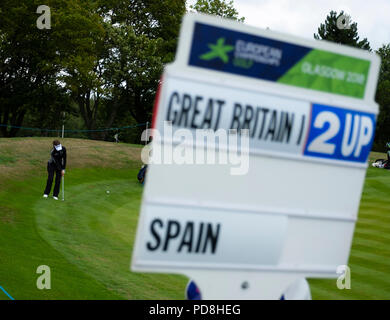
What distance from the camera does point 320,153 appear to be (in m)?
4.73

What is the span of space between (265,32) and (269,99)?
1.66 ft

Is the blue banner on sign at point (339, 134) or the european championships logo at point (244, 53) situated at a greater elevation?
the european championships logo at point (244, 53)

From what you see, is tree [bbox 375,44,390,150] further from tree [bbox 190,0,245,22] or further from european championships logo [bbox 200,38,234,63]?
european championships logo [bbox 200,38,234,63]

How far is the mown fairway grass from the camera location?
11148mm

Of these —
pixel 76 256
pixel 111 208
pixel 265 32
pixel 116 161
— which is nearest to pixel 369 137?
pixel 265 32

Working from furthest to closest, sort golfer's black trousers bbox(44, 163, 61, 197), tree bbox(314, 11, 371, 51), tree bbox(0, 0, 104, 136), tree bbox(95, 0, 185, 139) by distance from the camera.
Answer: tree bbox(314, 11, 371, 51) < tree bbox(95, 0, 185, 139) < tree bbox(0, 0, 104, 136) < golfer's black trousers bbox(44, 163, 61, 197)

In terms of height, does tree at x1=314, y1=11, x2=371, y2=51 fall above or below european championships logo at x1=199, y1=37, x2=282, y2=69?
above

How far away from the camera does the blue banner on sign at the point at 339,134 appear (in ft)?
15.4

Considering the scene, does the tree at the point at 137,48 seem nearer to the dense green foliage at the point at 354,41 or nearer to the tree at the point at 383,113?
the dense green foliage at the point at 354,41

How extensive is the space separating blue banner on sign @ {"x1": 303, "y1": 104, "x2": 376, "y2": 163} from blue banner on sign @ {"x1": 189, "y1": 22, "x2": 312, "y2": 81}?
0.45 metres

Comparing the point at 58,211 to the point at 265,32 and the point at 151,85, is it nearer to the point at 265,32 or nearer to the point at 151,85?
the point at 265,32

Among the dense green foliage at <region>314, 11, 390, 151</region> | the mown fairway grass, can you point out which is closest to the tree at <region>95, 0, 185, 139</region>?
the dense green foliage at <region>314, 11, 390, 151</region>

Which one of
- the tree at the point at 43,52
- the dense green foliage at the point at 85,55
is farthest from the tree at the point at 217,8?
the tree at the point at 43,52

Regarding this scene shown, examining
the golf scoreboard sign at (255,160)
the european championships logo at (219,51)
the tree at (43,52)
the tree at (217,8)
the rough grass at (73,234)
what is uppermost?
the tree at (217,8)
